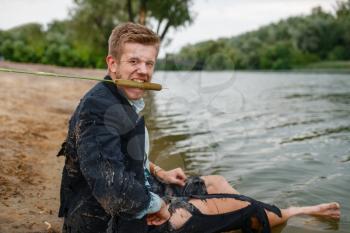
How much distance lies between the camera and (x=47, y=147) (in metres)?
5.74

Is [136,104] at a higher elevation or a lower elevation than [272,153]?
higher

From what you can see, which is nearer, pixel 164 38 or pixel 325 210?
pixel 325 210

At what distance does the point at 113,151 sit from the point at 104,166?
3.5 inches

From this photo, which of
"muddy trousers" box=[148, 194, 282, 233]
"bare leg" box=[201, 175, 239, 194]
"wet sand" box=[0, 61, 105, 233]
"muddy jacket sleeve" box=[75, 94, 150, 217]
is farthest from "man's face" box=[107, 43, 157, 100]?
"wet sand" box=[0, 61, 105, 233]

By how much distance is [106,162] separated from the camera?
2.12 meters

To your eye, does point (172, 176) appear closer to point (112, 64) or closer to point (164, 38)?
point (112, 64)

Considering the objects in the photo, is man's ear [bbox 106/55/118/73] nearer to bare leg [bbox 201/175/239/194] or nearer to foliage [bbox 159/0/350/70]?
bare leg [bbox 201/175/239/194]

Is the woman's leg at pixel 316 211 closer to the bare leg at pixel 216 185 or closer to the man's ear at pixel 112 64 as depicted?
the bare leg at pixel 216 185

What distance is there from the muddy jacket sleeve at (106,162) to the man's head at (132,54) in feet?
0.97

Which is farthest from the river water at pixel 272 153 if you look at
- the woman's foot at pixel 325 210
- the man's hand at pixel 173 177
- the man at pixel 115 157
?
the man at pixel 115 157

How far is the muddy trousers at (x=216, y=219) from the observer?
2.63 metres

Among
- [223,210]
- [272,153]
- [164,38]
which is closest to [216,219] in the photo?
[223,210]

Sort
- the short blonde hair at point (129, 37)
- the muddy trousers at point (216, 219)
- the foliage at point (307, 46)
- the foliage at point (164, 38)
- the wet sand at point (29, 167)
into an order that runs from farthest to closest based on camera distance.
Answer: the foliage at point (307, 46), the foliage at point (164, 38), the wet sand at point (29, 167), the muddy trousers at point (216, 219), the short blonde hair at point (129, 37)

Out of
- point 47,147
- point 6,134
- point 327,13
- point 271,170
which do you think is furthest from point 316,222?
point 327,13
